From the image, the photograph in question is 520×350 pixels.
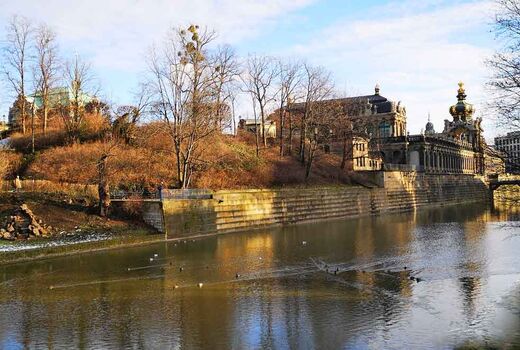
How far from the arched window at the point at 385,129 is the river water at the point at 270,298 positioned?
240ft

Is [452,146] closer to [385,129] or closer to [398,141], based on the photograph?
[385,129]

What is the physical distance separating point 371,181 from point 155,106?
3256 cm

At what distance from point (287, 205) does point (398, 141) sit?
164 feet

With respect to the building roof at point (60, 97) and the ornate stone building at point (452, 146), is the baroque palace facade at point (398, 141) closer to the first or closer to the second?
the ornate stone building at point (452, 146)

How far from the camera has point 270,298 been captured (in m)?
16.7

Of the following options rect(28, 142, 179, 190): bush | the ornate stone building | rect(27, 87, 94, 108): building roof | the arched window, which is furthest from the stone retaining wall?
the arched window

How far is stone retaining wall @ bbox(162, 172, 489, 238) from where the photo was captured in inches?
1439

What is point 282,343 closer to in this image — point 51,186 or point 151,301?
point 151,301

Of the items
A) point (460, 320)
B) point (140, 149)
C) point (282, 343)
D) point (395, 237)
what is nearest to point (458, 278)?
point (460, 320)

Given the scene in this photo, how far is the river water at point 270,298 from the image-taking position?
1252cm

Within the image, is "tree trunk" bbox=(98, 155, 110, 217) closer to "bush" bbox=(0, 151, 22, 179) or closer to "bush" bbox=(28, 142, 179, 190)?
"bush" bbox=(28, 142, 179, 190)

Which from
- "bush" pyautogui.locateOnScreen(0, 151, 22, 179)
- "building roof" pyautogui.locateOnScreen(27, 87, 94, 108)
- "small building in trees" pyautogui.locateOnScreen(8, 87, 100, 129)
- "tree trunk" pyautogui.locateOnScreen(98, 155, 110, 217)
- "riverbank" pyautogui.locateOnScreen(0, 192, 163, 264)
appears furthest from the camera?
"building roof" pyautogui.locateOnScreen(27, 87, 94, 108)

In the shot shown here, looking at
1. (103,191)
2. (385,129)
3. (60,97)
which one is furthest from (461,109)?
(103,191)

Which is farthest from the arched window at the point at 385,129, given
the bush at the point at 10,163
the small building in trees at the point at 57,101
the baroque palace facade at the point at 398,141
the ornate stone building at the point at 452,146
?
the bush at the point at 10,163
